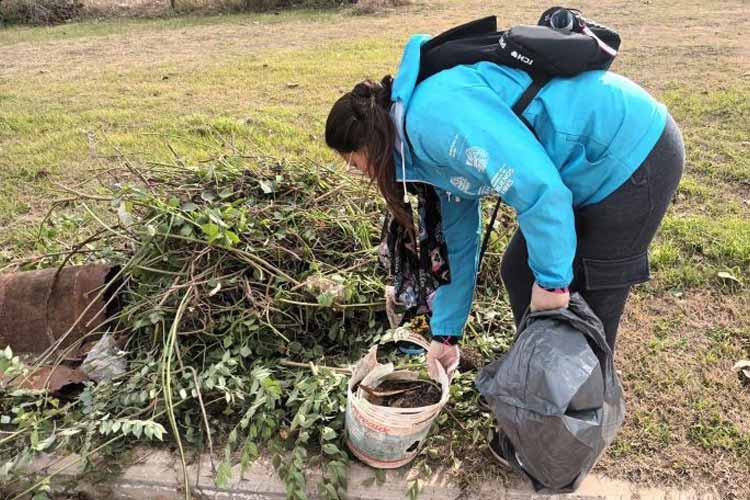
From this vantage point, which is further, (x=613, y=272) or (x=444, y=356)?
(x=444, y=356)

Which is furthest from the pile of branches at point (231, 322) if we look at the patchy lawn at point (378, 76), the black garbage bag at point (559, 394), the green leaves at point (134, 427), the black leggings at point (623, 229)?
the black leggings at point (623, 229)

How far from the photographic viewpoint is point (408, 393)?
243 cm

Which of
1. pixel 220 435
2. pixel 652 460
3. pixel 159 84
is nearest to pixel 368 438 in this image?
pixel 220 435

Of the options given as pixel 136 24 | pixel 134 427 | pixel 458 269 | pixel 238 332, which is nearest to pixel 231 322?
pixel 238 332

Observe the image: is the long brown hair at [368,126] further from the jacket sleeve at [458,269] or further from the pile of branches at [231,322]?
the pile of branches at [231,322]

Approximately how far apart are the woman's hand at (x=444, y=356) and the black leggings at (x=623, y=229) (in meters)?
0.53

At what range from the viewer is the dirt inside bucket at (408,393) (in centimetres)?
240

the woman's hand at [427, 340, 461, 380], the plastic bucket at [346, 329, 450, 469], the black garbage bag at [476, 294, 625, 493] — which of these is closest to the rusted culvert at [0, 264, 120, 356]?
the plastic bucket at [346, 329, 450, 469]

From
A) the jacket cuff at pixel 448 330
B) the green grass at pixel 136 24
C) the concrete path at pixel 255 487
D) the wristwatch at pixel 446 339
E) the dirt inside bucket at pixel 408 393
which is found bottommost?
the concrete path at pixel 255 487

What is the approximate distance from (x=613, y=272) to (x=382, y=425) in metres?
0.86

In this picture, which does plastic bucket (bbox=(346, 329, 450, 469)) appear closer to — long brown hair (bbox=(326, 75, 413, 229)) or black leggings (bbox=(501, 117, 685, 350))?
black leggings (bbox=(501, 117, 685, 350))

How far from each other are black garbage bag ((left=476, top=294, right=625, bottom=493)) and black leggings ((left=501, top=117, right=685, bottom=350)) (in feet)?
0.30

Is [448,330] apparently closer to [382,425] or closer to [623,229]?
[382,425]

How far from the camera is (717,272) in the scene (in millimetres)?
3129
